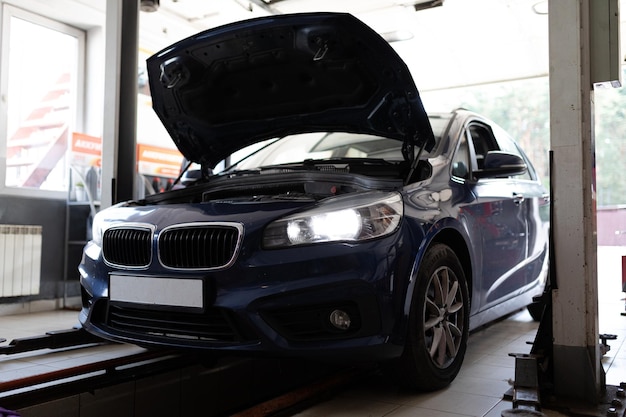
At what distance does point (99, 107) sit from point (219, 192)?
4624 mm

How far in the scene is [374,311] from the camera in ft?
6.93

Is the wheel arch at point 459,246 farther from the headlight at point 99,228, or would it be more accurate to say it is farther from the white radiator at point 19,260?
the white radiator at point 19,260

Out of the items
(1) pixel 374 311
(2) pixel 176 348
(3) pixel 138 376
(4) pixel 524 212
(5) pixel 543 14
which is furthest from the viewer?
(5) pixel 543 14

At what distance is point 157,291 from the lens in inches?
90.7

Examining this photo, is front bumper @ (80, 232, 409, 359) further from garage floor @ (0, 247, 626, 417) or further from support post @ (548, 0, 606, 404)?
support post @ (548, 0, 606, 404)

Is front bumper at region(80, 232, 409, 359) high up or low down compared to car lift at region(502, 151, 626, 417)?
up

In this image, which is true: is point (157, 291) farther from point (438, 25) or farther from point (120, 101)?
point (438, 25)

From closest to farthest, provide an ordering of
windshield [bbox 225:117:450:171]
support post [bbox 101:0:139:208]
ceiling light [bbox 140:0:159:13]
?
windshield [bbox 225:117:450:171], support post [bbox 101:0:139:208], ceiling light [bbox 140:0:159:13]

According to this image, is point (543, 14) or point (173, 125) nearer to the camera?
point (173, 125)

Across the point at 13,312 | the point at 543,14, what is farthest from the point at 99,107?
the point at 543,14

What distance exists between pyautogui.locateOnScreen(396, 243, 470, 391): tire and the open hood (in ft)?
2.25

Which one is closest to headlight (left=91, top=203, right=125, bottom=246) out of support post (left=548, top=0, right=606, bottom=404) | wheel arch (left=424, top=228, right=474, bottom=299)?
wheel arch (left=424, top=228, right=474, bottom=299)

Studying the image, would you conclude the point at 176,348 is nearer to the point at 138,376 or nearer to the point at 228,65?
the point at 138,376

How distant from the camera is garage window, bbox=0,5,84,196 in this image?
19.5 ft
